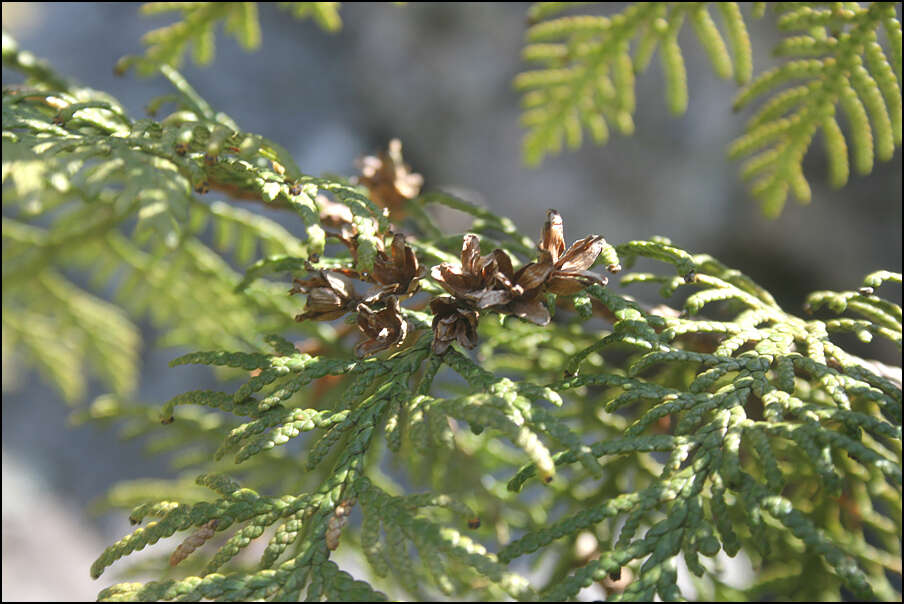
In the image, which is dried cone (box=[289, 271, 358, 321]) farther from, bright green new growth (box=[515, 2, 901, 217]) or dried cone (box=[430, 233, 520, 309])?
bright green new growth (box=[515, 2, 901, 217])

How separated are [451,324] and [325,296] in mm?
143

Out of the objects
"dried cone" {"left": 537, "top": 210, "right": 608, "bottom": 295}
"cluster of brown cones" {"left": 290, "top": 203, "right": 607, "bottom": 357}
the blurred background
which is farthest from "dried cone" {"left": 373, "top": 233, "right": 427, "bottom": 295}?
the blurred background

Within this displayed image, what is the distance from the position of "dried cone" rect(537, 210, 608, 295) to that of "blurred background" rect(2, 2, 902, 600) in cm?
209

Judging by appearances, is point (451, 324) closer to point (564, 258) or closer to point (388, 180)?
point (564, 258)

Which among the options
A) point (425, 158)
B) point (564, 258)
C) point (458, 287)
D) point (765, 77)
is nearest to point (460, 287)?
point (458, 287)

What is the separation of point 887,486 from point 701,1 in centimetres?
91

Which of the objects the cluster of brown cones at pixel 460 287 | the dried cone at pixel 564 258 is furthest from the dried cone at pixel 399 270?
the dried cone at pixel 564 258

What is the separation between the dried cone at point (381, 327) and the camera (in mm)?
786

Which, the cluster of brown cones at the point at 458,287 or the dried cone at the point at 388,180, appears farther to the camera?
the dried cone at the point at 388,180

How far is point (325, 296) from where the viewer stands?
790mm

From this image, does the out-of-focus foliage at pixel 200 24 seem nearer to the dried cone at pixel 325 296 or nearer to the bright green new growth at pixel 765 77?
the bright green new growth at pixel 765 77

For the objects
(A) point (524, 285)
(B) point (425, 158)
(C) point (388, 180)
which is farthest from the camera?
(B) point (425, 158)

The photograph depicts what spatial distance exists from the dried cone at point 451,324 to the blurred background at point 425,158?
2160 mm

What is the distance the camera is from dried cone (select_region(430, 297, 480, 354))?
0.77 m
